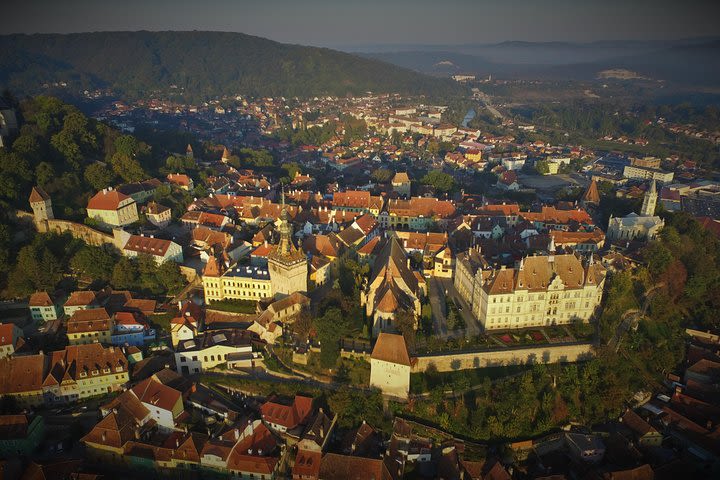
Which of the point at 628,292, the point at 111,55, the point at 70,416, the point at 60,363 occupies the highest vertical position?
the point at 111,55

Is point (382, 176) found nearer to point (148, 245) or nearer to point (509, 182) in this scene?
point (509, 182)

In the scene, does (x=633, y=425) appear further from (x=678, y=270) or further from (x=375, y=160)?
(x=375, y=160)

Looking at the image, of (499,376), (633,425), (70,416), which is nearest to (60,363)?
(70,416)

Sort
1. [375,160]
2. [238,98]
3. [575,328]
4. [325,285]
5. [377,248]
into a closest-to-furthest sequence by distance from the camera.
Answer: [575,328] < [325,285] < [377,248] < [375,160] < [238,98]

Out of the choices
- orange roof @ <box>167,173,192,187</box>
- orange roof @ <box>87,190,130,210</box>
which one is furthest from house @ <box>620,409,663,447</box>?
orange roof @ <box>167,173,192,187</box>

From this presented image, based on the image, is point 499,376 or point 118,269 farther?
point 118,269

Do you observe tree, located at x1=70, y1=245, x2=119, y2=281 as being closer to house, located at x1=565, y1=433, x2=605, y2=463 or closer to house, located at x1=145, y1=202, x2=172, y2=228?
house, located at x1=145, y1=202, x2=172, y2=228

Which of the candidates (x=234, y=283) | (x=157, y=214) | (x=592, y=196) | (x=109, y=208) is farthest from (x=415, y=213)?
(x=109, y=208)

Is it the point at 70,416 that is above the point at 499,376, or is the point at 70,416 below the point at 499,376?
below
